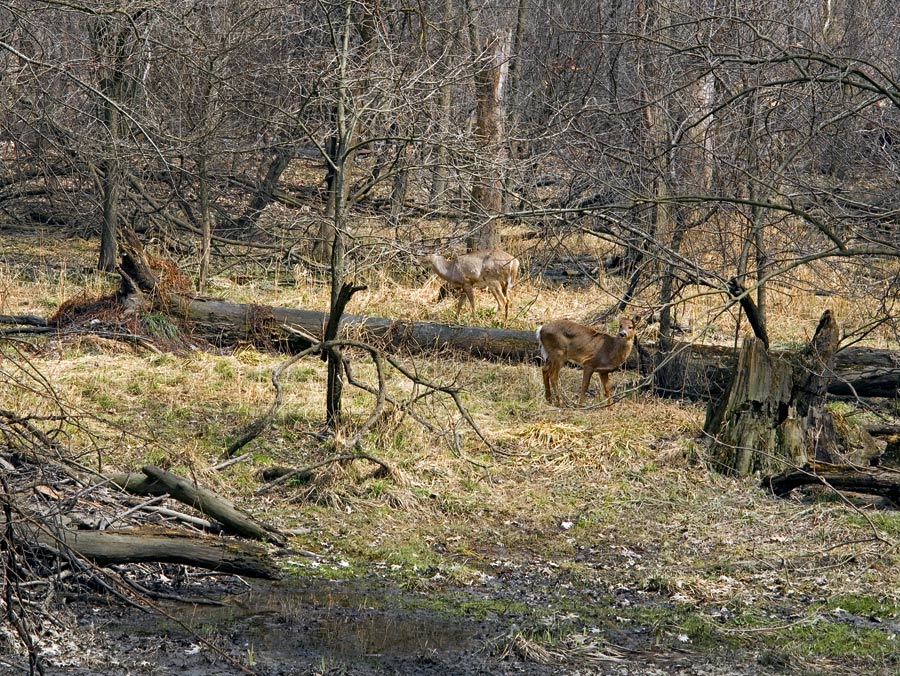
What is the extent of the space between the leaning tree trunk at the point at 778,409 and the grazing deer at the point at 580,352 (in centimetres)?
206

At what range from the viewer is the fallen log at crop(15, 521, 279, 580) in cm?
733

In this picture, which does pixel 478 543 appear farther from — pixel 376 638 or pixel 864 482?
pixel 864 482

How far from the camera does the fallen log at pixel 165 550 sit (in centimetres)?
733

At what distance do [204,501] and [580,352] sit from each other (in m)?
5.43

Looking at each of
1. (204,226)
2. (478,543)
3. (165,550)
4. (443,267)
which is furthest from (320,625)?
(204,226)

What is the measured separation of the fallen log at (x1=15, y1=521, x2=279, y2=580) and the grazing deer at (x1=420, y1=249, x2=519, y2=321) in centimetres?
854

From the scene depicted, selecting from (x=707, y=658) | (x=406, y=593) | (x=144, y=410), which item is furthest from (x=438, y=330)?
(x=707, y=658)

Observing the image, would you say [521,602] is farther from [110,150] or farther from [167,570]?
[110,150]

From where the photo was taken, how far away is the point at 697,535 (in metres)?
9.13

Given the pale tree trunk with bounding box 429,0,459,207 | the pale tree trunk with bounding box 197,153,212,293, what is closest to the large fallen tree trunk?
the pale tree trunk with bounding box 429,0,459,207

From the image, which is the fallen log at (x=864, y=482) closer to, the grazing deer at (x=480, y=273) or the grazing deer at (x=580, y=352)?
the grazing deer at (x=580, y=352)

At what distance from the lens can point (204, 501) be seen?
333 inches

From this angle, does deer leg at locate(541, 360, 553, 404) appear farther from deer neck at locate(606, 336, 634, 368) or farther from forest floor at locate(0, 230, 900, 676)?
deer neck at locate(606, 336, 634, 368)

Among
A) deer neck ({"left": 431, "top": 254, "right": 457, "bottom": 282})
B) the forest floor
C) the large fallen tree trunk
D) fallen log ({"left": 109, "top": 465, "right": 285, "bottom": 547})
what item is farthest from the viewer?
deer neck ({"left": 431, "top": 254, "right": 457, "bottom": 282})
